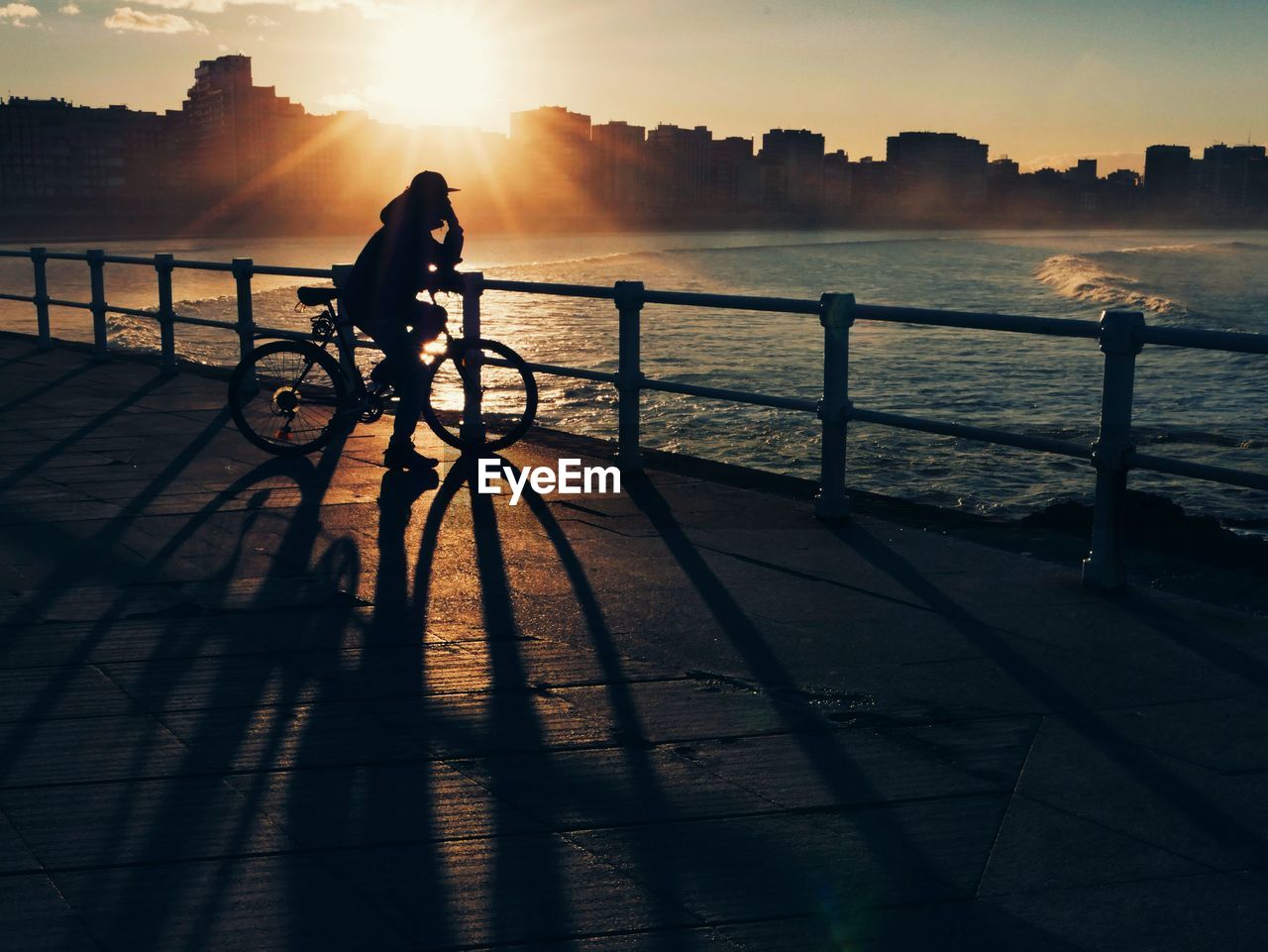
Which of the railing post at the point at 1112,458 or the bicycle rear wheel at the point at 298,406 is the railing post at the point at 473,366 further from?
the railing post at the point at 1112,458

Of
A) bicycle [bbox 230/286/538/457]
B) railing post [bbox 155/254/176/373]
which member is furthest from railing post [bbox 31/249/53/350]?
bicycle [bbox 230/286/538/457]

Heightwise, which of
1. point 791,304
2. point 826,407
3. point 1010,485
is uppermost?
point 791,304

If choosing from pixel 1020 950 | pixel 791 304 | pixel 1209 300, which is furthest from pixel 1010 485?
pixel 1209 300

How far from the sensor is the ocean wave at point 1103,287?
5153 cm

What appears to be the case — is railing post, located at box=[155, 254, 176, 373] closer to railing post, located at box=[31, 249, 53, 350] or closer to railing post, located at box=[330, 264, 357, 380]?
railing post, located at box=[31, 249, 53, 350]

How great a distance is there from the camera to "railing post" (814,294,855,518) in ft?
21.9

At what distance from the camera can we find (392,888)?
9.71 ft

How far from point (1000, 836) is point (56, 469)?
6.88 m

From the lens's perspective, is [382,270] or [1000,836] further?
[382,270]

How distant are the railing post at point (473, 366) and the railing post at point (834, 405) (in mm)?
2782

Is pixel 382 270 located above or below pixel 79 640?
above

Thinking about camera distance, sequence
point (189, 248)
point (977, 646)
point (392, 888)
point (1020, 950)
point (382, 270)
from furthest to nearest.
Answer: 1. point (189, 248)
2. point (382, 270)
3. point (977, 646)
4. point (392, 888)
5. point (1020, 950)

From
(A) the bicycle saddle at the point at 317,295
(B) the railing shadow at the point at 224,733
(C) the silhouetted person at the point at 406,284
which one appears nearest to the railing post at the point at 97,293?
(A) the bicycle saddle at the point at 317,295

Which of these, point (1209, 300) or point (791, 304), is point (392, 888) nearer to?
point (791, 304)
